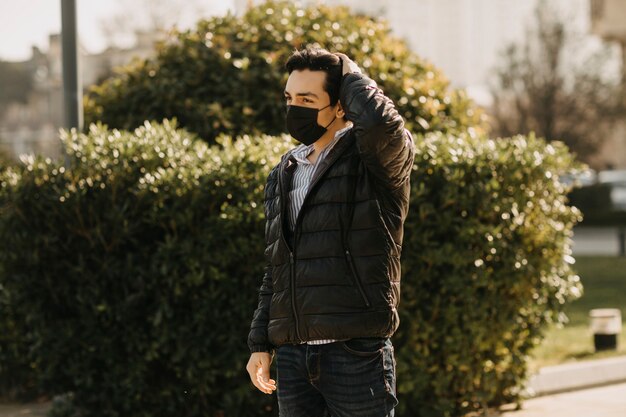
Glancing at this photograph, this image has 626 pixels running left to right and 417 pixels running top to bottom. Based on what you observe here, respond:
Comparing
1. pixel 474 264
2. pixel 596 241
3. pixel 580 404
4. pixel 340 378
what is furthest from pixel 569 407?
pixel 596 241

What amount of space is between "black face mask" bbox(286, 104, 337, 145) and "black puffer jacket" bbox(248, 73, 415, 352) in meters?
0.13

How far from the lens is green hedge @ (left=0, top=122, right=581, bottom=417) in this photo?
606 cm

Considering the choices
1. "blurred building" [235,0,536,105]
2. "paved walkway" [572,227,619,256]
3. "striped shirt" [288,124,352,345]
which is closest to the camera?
"striped shirt" [288,124,352,345]

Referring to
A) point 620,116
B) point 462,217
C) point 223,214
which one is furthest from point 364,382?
point 620,116

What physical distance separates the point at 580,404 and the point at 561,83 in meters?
34.6

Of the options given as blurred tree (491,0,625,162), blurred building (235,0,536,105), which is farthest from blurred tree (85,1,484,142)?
blurred building (235,0,536,105)

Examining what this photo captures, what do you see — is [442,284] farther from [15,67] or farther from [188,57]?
[15,67]

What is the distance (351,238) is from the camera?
11.6ft

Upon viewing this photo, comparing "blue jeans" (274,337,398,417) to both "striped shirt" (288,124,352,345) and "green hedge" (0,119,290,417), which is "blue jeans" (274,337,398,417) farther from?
"green hedge" (0,119,290,417)

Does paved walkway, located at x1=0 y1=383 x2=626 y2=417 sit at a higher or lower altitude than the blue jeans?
lower

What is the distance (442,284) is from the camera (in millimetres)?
6273

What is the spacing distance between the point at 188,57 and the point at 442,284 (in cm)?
276

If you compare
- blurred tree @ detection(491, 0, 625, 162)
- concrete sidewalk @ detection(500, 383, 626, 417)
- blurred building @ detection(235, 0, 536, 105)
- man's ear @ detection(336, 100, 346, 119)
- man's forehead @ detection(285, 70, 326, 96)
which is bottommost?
concrete sidewalk @ detection(500, 383, 626, 417)

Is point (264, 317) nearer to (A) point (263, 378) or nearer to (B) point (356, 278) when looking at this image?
(A) point (263, 378)
